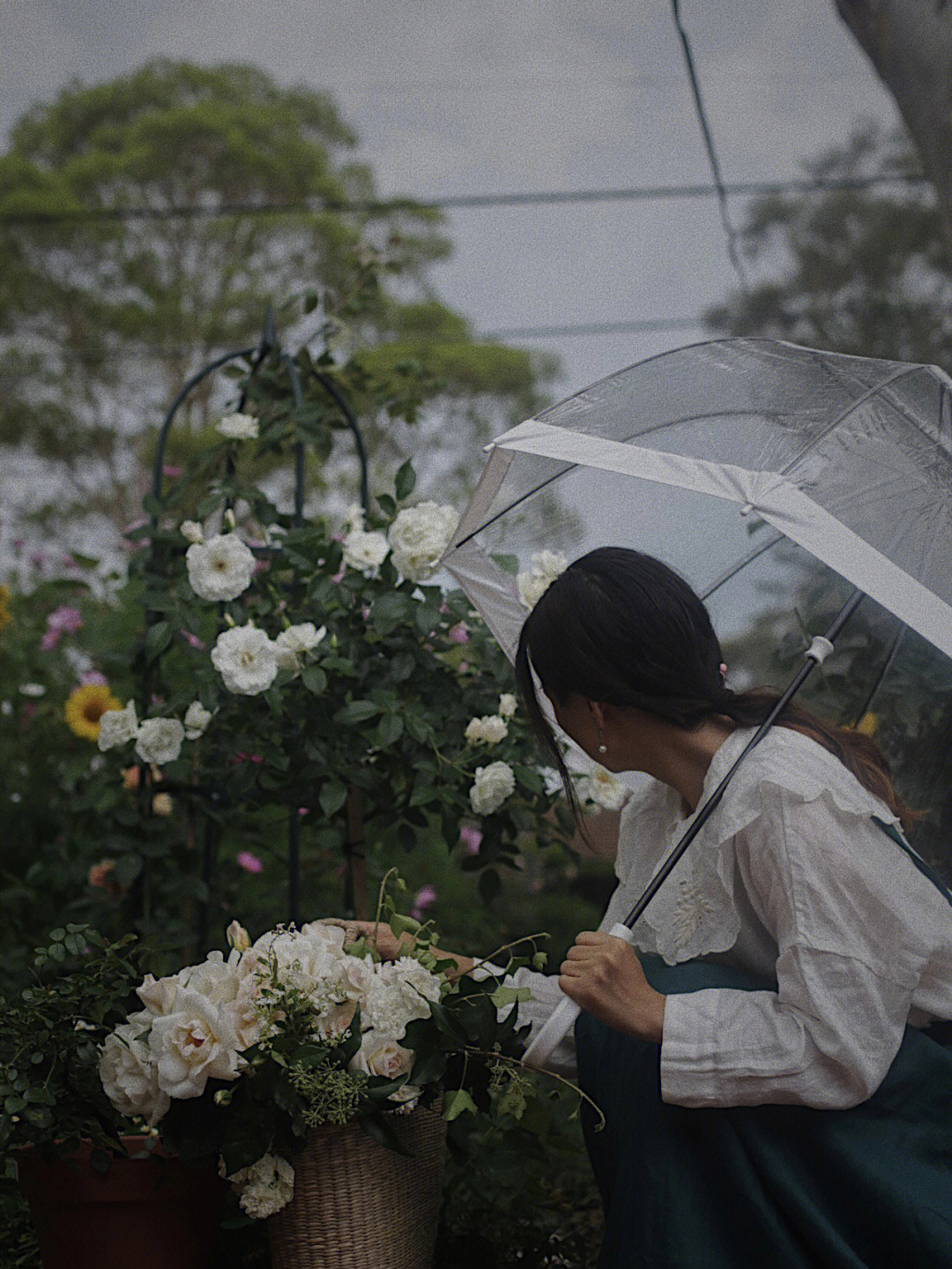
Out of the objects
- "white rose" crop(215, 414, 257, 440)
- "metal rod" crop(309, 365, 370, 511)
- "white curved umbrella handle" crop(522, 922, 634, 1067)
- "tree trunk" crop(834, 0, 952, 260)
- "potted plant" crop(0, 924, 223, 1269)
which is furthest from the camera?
"tree trunk" crop(834, 0, 952, 260)

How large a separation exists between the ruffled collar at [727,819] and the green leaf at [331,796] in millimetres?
496

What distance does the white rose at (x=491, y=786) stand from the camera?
1541 millimetres

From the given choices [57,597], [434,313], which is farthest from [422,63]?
[57,597]

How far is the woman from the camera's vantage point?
3.30ft

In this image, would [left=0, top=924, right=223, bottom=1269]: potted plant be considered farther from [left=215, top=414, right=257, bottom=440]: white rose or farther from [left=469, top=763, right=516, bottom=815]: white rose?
[left=215, top=414, right=257, bottom=440]: white rose

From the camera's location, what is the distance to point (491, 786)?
1.54m

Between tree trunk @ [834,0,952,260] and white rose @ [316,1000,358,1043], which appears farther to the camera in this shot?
tree trunk @ [834,0,952,260]

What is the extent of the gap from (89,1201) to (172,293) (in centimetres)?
1162

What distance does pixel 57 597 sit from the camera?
10.3ft

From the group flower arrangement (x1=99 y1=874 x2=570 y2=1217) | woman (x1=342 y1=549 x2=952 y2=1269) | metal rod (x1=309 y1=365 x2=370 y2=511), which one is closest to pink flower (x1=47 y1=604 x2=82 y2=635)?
metal rod (x1=309 y1=365 x2=370 y2=511)

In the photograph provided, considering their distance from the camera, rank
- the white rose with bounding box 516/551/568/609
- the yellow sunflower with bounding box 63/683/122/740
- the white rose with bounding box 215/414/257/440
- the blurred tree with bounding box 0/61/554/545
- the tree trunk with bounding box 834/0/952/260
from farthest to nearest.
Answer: the blurred tree with bounding box 0/61/554/545 → the tree trunk with bounding box 834/0/952/260 → the yellow sunflower with bounding box 63/683/122/740 → the white rose with bounding box 215/414/257/440 → the white rose with bounding box 516/551/568/609

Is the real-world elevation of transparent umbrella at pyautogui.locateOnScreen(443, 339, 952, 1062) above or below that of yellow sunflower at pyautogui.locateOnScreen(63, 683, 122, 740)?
above

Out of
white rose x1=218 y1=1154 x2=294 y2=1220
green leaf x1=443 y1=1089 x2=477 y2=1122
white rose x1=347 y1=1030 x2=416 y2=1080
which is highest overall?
white rose x1=347 y1=1030 x2=416 y2=1080

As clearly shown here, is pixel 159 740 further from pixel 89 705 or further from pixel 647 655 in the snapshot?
pixel 647 655
